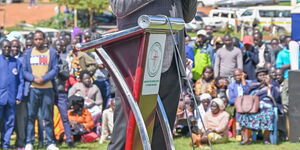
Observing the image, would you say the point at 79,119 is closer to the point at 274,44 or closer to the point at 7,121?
the point at 7,121

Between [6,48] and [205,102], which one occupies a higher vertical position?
[6,48]

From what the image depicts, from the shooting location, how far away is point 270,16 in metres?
45.0

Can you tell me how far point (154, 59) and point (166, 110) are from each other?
49cm

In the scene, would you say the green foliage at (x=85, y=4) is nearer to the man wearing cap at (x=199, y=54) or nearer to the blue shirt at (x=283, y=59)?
the man wearing cap at (x=199, y=54)

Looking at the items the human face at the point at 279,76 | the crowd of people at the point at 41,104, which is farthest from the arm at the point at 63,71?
the human face at the point at 279,76

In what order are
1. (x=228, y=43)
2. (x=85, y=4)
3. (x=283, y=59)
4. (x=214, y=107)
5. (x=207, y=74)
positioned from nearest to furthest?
(x=214, y=107)
(x=207, y=74)
(x=228, y=43)
(x=283, y=59)
(x=85, y=4)

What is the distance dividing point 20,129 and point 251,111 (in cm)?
368

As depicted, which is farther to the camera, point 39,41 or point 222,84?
point 222,84

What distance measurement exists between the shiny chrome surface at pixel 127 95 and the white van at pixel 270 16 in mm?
37739

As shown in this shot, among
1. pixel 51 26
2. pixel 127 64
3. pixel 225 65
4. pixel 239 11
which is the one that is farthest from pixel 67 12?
pixel 127 64

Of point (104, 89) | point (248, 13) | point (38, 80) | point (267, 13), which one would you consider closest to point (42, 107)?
point (38, 80)

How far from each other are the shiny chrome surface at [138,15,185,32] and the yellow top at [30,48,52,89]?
242 inches

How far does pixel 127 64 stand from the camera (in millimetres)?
4414

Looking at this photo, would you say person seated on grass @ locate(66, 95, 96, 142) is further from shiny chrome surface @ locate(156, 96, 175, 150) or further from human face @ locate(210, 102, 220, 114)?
shiny chrome surface @ locate(156, 96, 175, 150)
